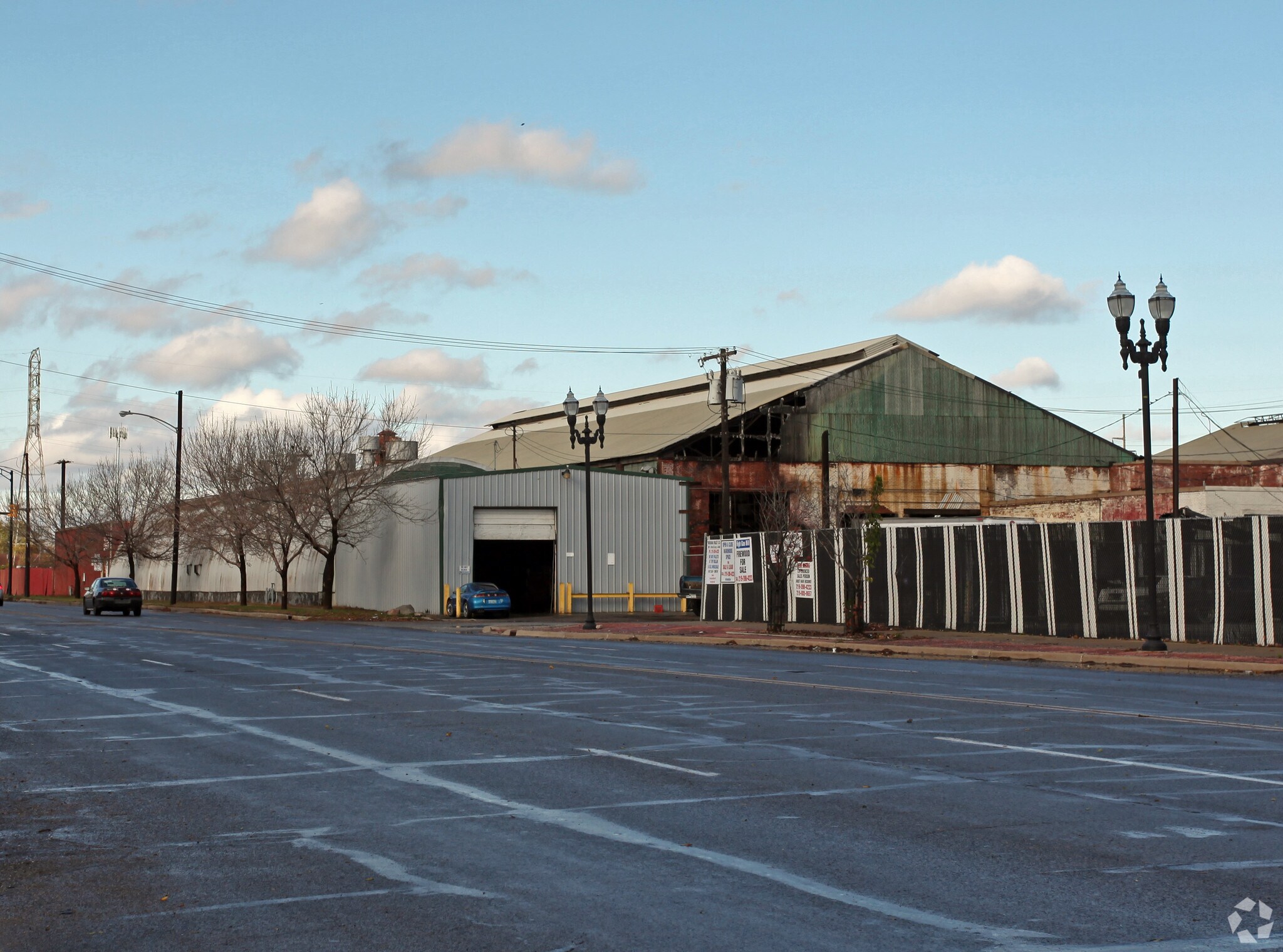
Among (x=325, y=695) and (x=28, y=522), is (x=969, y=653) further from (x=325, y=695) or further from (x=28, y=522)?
(x=28, y=522)

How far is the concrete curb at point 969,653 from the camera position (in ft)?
72.8

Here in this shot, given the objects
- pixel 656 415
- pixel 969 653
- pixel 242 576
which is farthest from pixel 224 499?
pixel 969 653

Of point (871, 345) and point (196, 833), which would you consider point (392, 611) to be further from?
point (196, 833)

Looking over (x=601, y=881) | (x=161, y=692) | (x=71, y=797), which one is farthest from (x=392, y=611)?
(x=601, y=881)

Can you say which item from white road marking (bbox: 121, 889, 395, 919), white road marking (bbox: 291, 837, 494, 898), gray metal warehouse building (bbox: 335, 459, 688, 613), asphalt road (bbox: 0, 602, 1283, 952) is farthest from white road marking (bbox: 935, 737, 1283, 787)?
gray metal warehouse building (bbox: 335, 459, 688, 613)

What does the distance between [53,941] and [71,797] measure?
4379 millimetres

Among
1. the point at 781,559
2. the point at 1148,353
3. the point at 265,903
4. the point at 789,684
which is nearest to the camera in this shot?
the point at 265,903

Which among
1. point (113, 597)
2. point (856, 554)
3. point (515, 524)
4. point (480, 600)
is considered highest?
point (515, 524)

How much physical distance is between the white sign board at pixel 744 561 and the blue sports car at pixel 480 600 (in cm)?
1354

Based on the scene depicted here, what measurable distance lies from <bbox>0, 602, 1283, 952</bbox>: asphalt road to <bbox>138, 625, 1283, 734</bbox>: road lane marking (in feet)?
0.39

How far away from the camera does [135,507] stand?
89125 millimetres

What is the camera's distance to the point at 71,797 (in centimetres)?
1029

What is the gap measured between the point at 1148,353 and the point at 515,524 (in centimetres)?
3222

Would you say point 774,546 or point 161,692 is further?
point 774,546
